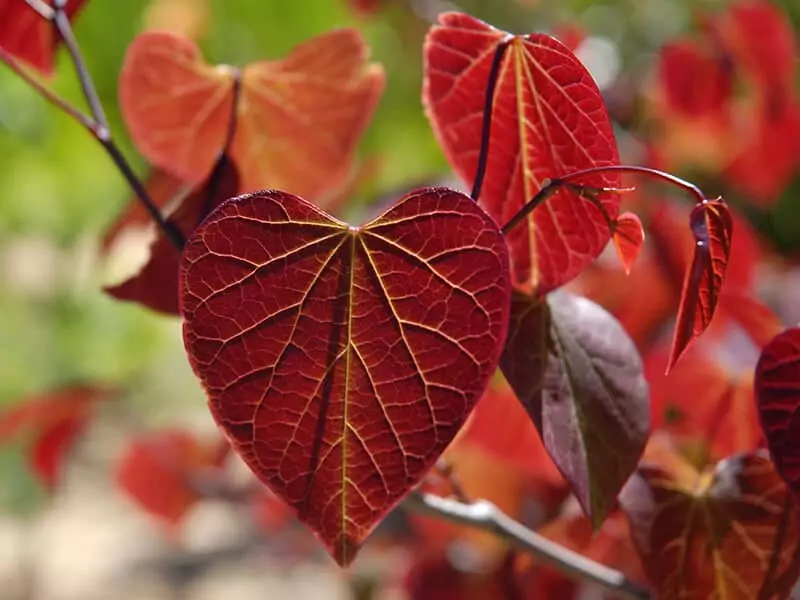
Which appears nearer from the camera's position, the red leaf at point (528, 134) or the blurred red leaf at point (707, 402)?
the red leaf at point (528, 134)

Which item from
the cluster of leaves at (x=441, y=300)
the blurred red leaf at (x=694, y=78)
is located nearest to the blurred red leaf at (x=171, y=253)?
the cluster of leaves at (x=441, y=300)

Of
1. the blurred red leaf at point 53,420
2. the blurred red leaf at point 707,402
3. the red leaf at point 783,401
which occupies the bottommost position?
the blurred red leaf at point 53,420

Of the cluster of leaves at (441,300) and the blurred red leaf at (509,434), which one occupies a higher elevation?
the cluster of leaves at (441,300)

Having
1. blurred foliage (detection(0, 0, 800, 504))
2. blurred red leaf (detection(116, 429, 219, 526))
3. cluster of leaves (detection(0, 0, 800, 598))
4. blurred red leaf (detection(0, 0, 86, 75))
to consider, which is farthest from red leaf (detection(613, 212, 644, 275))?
blurred foliage (detection(0, 0, 800, 504))

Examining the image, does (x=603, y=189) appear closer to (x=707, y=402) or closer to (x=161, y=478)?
(x=707, y=402)

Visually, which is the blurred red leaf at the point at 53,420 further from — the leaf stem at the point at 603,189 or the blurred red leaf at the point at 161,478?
the leaf stem at the point at 603,189

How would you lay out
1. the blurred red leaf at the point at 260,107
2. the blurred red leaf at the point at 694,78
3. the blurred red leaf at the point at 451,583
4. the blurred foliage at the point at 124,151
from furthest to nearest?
the blurred foliage at the point at 124,151 < the blurred red leaf at the point at 694,78 < the blurred red leaf at the point at 451,583 < the blurred red leaf at the point at 260,107

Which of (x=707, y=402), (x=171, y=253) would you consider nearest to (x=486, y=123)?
(x=171, y=253)
